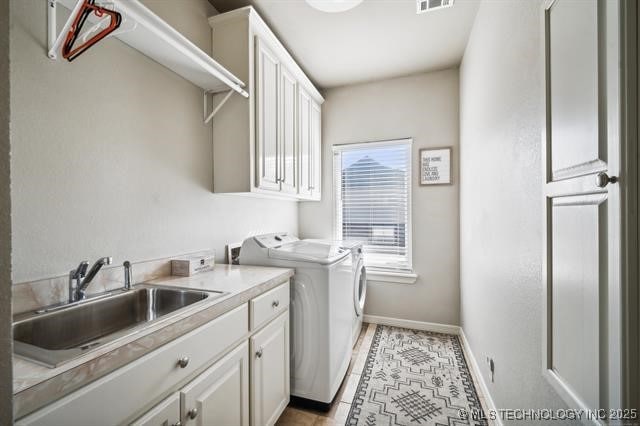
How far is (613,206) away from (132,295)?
169 centimetres

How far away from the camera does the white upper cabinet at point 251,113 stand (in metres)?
1.84

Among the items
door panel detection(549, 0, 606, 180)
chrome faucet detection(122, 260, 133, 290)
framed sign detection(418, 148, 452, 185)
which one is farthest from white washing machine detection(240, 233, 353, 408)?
framed sign detection(418, 148, 452, 185)

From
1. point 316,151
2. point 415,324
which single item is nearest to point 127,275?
point 316,151

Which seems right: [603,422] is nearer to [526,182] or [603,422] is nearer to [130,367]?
[526,182]

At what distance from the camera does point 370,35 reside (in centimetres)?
231

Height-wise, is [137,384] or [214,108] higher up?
[214,108]

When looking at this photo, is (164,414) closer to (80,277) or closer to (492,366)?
(80,277)

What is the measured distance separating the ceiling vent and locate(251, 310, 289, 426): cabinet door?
2.29m

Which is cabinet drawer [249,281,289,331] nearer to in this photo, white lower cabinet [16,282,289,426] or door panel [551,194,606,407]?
white lower cabinet [16,282,289,426]

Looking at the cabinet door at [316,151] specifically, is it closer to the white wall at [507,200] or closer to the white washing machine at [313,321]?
the white washing machine at [313,321]

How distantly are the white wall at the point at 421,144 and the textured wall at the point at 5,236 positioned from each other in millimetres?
3003

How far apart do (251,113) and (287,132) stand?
544 mm

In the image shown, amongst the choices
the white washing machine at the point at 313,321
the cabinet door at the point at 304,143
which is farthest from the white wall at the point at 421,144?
the white washing machine at the point at 313,321
